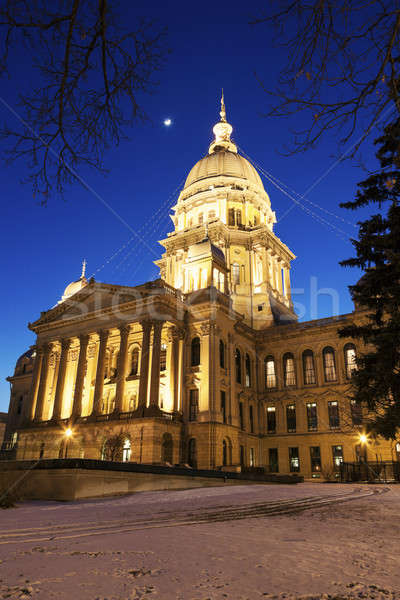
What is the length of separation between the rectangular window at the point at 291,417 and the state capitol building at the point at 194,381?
3.9 inches

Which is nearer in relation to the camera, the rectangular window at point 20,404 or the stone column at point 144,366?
the stone column at point 144,366

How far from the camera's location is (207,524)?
820 cm

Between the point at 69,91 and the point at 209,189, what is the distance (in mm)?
60487

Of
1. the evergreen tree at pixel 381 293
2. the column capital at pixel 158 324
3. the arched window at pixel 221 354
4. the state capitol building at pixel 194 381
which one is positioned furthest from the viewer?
the arched window at pixel 221 354

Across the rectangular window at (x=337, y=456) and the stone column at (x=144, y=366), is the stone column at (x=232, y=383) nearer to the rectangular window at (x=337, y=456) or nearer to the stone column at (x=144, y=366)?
the stone column at (x=144, y=366)

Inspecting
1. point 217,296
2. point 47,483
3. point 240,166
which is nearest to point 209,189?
point 240,166

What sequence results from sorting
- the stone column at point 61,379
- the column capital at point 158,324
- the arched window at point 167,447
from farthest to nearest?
the stone column at point 61,379 < the column capital at point 158,324 < the arched window at point 167,447

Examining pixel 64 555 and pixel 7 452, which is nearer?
pixel 64 555

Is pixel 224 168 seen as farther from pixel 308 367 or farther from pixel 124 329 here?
pixel 124 329

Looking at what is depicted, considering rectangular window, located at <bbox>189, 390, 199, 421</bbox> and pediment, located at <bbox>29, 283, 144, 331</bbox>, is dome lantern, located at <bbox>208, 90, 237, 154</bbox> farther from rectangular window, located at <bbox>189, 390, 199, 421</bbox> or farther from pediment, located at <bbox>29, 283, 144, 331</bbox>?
rectangular window, located at <bbox>189, 390, 199, 421</bbox>

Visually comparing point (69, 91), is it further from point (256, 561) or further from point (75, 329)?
point (75, 329)

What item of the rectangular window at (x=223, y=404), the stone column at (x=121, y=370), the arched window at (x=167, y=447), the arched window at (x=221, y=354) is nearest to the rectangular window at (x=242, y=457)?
the rectangular window at (x=223, y=404)

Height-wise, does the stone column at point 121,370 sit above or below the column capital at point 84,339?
below

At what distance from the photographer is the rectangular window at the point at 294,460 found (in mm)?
43638
